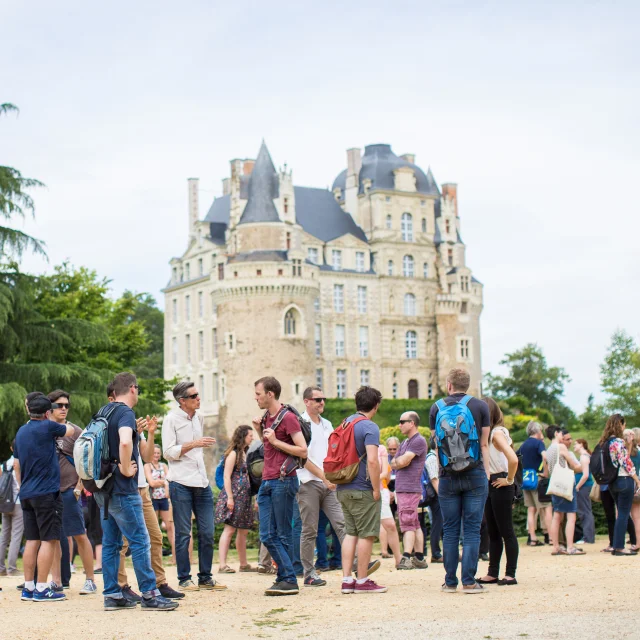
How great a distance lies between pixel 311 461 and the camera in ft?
39.3

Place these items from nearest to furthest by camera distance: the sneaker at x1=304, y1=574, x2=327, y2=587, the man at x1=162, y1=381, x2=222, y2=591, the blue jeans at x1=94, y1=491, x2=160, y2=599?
the blue jeans at x1=94, y1=491, x2=160, y2=599 < the man at x1=162, y1=381, x2=222, y2=591 < the sneaker at x1=304, y1=574, x2=327, y2=587

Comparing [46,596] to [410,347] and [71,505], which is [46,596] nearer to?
[71,505]

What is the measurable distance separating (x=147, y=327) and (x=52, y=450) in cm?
7814

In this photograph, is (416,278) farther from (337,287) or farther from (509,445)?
(509,445)

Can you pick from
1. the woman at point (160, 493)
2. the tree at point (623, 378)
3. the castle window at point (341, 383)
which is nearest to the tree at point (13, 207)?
the woman at point (160, 493)

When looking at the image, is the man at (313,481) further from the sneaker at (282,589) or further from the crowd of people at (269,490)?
the sneaker at (282,589)

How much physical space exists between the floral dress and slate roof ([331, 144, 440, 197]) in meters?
65.1

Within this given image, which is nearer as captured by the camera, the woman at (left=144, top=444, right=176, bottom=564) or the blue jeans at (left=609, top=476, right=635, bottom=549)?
the blue jeans at (left=609, top=476, right=635, bottom=549)

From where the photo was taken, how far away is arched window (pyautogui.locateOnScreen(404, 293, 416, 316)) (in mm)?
78812

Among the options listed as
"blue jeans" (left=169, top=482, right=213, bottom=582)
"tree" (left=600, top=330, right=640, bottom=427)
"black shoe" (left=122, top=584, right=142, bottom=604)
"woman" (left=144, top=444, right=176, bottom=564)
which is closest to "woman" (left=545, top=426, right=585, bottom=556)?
"woman" (left=144, top=444, right=176, bottom=564)

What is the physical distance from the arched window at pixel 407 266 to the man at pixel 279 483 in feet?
224

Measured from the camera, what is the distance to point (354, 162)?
265 ft

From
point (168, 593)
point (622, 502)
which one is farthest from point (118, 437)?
point (622, 502)

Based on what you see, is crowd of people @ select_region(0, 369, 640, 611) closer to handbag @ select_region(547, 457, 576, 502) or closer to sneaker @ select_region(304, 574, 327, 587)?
sneaker @ select_region(304, 574, 327, 587)
